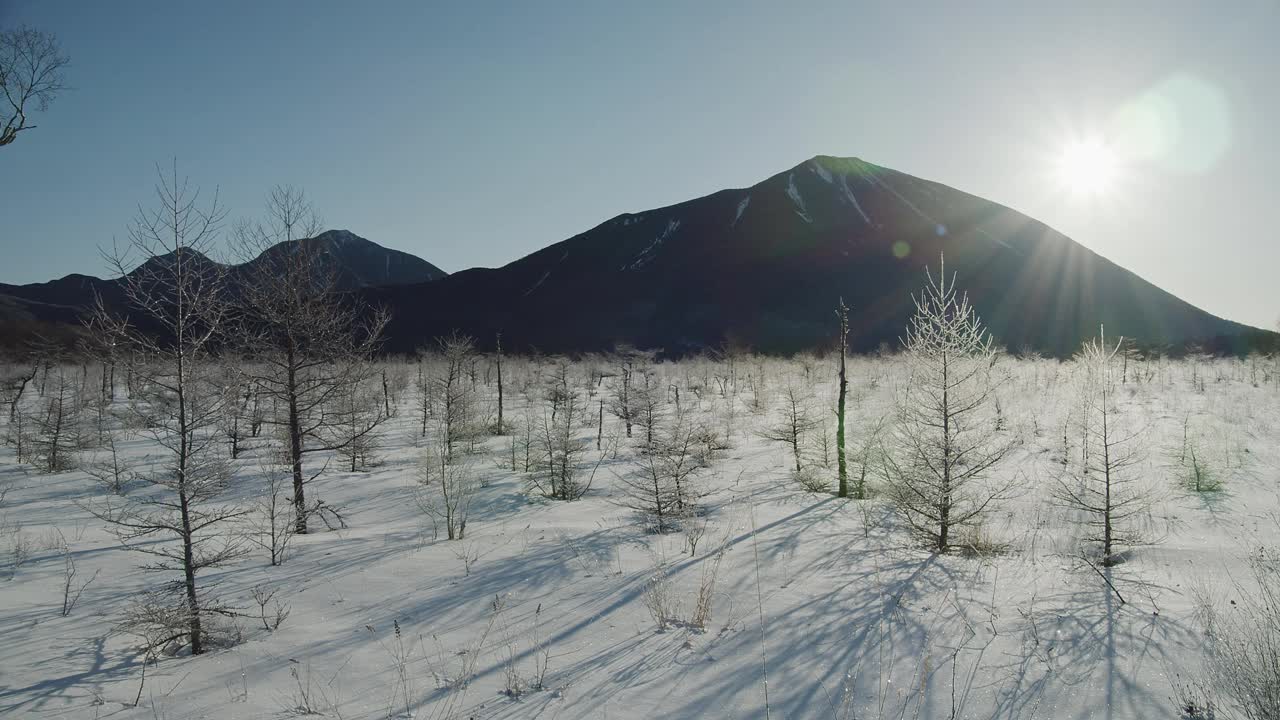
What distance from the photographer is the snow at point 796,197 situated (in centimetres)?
12175

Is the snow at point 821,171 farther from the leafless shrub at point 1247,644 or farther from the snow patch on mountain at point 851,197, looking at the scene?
the leafless shrub at point 1247,644

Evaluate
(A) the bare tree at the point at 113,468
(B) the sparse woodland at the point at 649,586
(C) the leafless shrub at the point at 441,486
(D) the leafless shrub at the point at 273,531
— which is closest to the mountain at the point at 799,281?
(C) the leafless shrub at the point at 441,486

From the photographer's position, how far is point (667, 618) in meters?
5.32

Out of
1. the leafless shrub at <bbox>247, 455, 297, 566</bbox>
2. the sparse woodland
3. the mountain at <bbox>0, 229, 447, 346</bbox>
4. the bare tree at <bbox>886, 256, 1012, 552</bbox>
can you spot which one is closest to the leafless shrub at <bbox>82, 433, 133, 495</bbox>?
the sparse woodland

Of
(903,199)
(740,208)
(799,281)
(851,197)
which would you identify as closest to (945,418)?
(799,281)

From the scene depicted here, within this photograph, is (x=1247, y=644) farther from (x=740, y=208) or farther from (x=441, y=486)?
(x=740, y=208)

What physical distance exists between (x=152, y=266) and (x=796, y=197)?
137551 mm

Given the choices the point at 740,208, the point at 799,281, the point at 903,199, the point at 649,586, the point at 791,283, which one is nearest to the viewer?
the point at 649,586

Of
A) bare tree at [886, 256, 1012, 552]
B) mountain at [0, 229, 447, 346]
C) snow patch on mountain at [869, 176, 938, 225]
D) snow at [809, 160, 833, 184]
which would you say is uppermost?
snow at [809, 160, 833, 184]

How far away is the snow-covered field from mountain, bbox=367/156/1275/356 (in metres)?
71.1

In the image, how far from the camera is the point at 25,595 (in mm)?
6285

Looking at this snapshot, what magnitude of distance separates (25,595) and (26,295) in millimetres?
180860

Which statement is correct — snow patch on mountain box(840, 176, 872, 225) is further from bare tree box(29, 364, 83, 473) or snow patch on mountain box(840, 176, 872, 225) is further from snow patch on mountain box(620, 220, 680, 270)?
bare tree box(29, 364, 83, 473)

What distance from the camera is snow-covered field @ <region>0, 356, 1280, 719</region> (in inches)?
156
